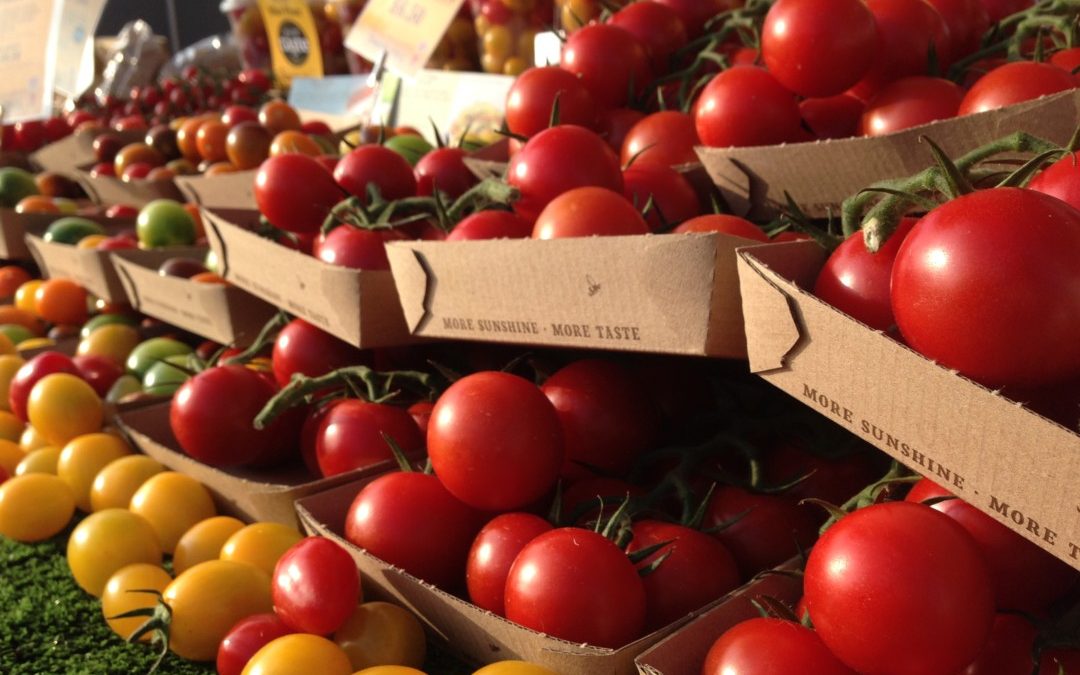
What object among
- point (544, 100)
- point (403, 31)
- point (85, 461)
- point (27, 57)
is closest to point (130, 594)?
point (85, 461)

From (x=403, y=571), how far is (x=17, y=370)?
1.24 m

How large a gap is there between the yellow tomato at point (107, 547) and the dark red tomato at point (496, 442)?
45 cm

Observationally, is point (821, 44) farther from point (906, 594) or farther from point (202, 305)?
point (202, 305)

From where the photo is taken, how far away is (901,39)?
1252 mm

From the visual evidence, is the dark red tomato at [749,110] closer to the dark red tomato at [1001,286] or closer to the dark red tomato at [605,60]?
the dark red tomato at [605,60]

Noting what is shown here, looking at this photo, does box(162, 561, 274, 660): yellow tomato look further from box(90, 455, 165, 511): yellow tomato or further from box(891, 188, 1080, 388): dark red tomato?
box(891, 188, 1080, 388): dark red tomato

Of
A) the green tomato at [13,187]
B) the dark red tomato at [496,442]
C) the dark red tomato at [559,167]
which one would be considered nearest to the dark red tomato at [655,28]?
the dark red tomato at [559,167]

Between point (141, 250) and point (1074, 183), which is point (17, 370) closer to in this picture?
point (141, 250)

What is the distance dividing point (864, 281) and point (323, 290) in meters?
0.74

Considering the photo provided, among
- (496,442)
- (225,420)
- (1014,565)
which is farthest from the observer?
(225,420)

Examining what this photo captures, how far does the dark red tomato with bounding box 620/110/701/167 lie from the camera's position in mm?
1422

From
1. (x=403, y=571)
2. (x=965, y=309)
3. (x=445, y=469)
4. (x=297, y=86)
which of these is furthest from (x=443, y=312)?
(x=297, y=86)

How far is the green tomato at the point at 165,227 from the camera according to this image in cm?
225

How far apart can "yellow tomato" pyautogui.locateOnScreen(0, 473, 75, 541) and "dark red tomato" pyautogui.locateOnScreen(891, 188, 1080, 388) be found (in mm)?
1231
